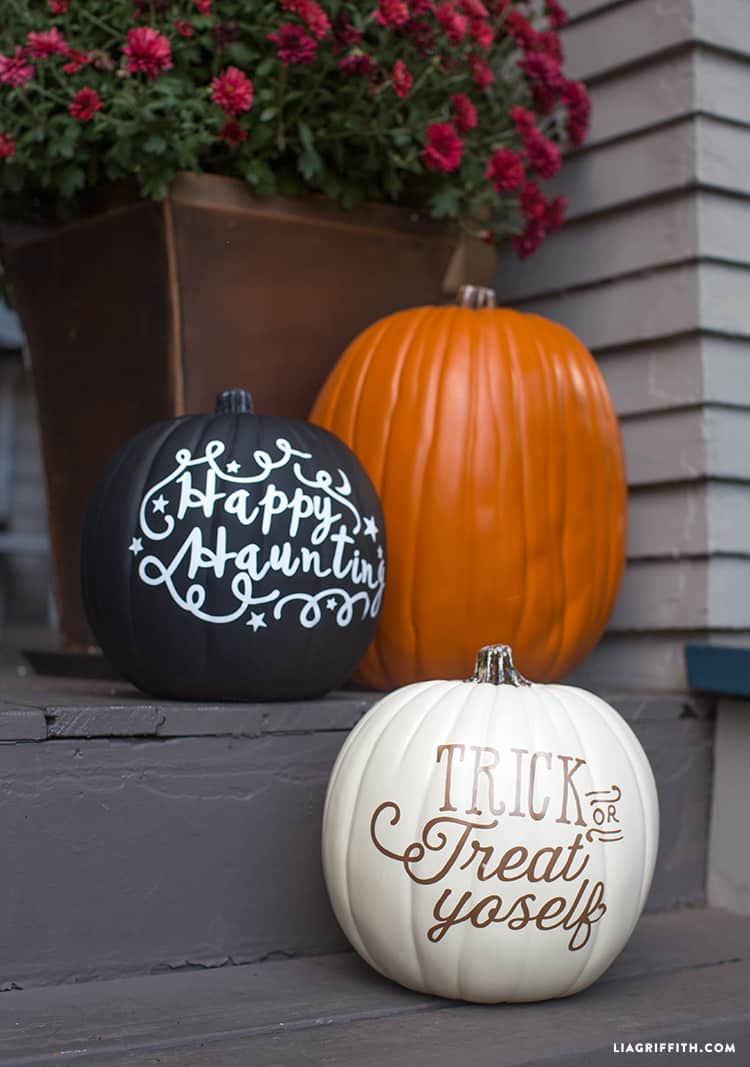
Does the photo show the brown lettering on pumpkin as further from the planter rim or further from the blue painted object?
the planter rim

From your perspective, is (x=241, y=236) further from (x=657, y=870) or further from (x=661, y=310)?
(x=657, y=870)

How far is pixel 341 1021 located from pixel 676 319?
1.21 metres

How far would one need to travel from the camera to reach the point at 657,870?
176 centimetres

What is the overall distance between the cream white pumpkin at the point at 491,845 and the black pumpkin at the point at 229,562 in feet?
0.68

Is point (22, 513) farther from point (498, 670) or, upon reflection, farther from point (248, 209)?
point (498, 670)

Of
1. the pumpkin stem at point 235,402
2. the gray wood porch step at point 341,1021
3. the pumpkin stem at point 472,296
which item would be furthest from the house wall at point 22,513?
the gray wood porch step at point 341,1021

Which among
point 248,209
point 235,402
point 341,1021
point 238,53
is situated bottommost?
point 341,1021

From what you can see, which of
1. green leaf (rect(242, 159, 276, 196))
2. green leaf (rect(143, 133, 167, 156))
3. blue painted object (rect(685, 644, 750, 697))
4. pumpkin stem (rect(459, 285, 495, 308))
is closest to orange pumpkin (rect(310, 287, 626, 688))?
pumpkin stem (rect(459, 285, 495, 308))

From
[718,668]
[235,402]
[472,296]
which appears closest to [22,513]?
[472,296]

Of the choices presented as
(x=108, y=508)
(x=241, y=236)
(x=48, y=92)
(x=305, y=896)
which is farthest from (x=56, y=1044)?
(x=48, y=92)

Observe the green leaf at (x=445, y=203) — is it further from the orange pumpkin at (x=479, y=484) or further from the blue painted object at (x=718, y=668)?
the blue painted object at (x=718, y=668)

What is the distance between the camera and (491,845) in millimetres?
1231

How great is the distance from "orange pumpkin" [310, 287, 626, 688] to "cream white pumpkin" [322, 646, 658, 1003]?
15.8 inches

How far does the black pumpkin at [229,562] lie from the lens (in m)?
1.44
